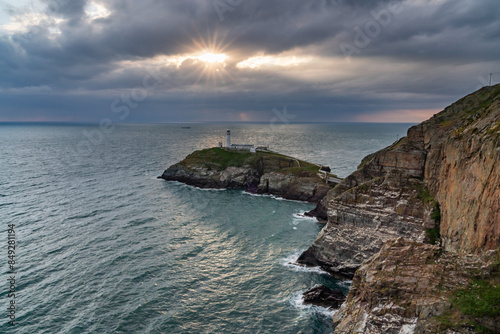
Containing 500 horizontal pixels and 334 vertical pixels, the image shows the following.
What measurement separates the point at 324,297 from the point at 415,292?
48.9ft

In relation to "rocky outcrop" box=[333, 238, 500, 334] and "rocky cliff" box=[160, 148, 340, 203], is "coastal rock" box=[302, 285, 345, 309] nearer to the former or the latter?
"rocky outcrop" box=[333, 238, 500, 334]

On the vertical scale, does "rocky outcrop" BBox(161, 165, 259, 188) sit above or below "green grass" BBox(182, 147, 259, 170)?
below

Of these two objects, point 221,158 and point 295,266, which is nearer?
point 295,266

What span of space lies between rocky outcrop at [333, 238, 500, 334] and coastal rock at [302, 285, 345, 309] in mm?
8671

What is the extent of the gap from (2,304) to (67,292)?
5.98 metres

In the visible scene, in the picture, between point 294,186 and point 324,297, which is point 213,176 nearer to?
point 294,186

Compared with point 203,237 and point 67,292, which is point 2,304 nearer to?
point 67,292

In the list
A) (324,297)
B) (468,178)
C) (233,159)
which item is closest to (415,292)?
(468,178)

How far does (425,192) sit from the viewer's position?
113ft

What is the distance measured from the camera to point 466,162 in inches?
960

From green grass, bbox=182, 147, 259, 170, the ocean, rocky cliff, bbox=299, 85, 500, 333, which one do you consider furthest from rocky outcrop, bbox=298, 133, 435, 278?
green grass, bbox=182, 147, 259, 170

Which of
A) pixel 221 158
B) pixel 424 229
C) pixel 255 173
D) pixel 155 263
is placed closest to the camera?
pixel 424 229

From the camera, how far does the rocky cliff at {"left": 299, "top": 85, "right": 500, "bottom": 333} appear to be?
18016 mm

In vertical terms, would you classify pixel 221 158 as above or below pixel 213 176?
above
